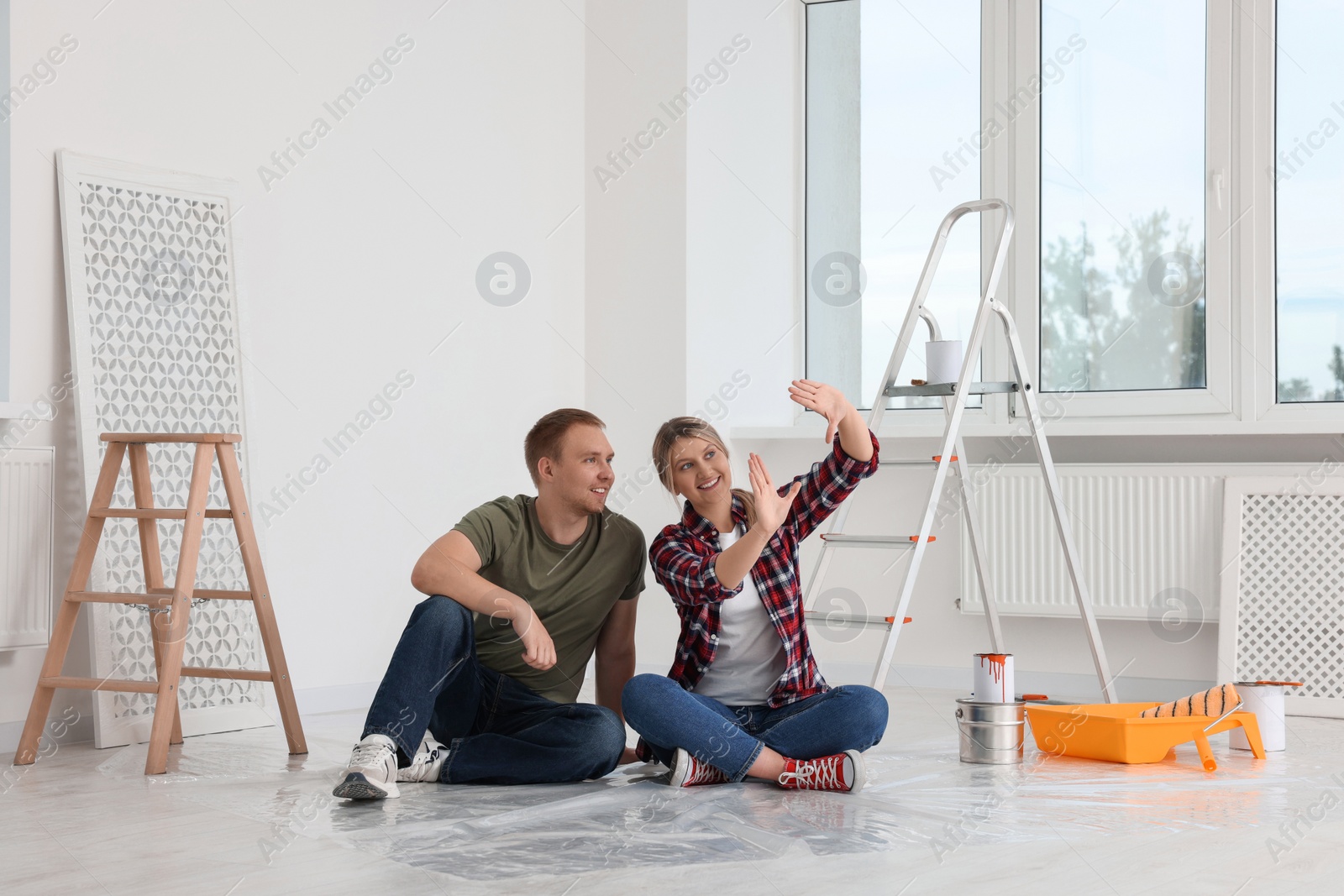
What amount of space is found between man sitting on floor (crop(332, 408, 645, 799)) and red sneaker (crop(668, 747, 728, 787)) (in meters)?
0.14

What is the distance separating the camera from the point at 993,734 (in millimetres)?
2846

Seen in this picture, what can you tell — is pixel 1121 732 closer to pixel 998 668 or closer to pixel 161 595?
pixel 998 668

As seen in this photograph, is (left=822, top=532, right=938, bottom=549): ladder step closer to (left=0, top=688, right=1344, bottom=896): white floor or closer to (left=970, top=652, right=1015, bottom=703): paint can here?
(left=970, top=652, right=1015, bottom=703): paint can

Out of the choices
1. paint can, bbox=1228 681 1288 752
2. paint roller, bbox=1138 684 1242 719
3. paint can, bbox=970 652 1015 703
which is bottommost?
paint can, bbox=1228 681 1288 752

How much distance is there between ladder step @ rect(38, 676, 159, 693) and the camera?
277 cm

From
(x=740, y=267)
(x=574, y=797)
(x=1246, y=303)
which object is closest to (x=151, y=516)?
(x=574, y=797)

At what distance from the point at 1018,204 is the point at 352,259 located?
87.0 inches

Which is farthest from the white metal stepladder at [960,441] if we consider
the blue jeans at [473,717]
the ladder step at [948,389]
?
the blue jeans at [473,717]

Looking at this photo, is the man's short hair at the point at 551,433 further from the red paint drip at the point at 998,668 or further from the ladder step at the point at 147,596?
the red paint drip at the point at 998,668

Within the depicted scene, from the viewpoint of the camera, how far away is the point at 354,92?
3.86 m

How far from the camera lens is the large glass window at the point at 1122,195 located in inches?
164

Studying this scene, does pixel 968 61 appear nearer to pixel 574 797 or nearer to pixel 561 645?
pixel 561 645

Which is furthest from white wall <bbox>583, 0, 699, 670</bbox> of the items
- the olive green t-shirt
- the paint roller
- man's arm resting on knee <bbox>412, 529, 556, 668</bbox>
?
man's arm resting on knee <bbox>412, 529, 556, 668</bbox>
